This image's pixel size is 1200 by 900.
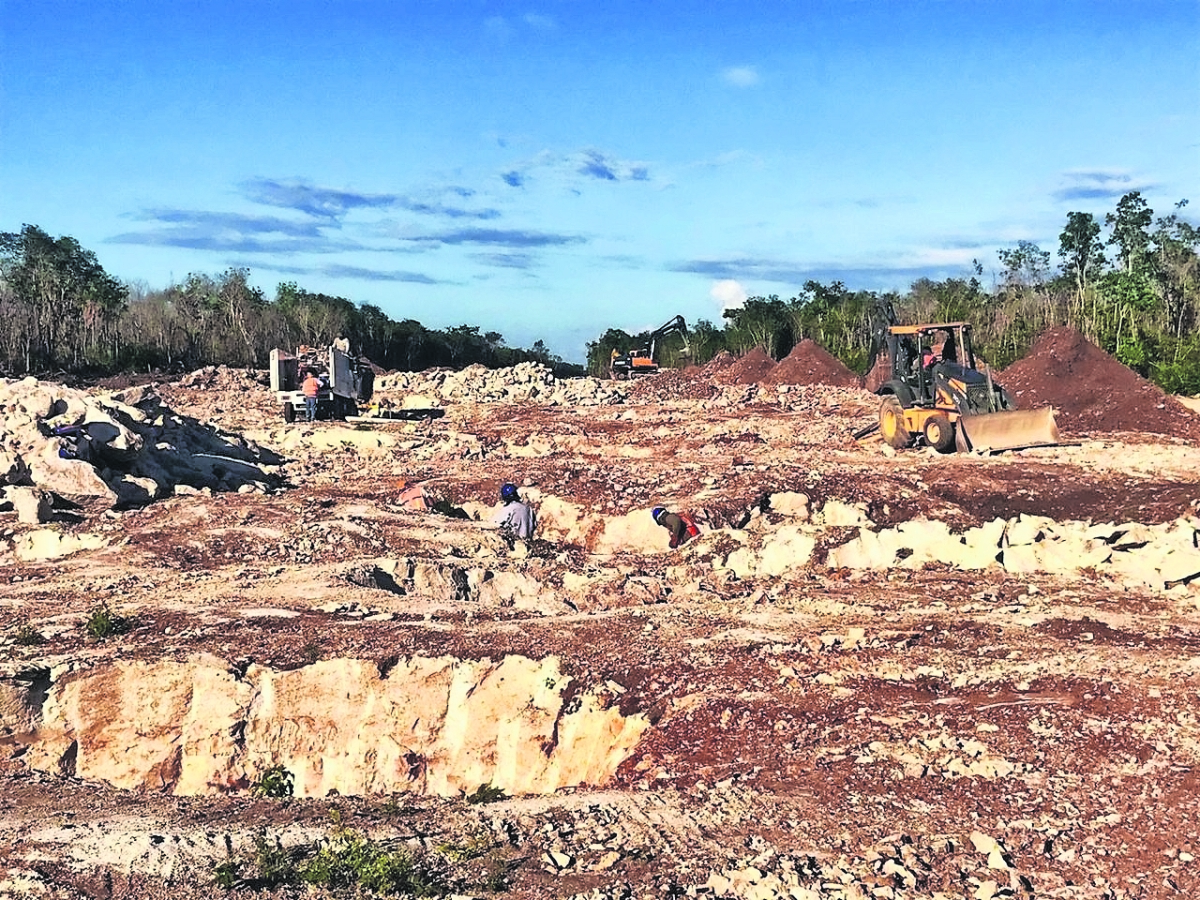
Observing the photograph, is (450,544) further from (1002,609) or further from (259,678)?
(1002,609)

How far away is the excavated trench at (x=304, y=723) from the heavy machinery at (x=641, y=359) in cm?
2800

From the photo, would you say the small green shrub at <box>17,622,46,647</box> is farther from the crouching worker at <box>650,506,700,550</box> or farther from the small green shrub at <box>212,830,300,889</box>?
the crouching worker at <box>650,506,700,550</box>

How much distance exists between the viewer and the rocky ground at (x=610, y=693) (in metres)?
4.57

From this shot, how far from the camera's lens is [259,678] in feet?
23.4

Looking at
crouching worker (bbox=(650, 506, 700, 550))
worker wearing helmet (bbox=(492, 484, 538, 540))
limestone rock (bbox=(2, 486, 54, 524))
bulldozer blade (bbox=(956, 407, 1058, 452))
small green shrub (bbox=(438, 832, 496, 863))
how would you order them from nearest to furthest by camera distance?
small green shrub (bbox=(438, 832, 496, 863)) → limestone rock (bbox=(2, 486, 54, 524)) → crouching worker (bbox=(650, 506, 700, 550)) → worker wearing helmet (bbox=(492, 484, 538, 540)) → bulldozer blade (bbox=(956, 407, 1058, 452))

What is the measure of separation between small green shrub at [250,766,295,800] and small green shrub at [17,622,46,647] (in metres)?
2.06

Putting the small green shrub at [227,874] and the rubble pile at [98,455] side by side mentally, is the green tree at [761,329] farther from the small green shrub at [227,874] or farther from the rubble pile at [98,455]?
the small green shrub at [227,874]

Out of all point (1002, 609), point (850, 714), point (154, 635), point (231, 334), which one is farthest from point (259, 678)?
point (231, 334)

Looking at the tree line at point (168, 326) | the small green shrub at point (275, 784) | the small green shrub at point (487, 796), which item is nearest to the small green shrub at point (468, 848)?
the small green shrub at point (487, 796)

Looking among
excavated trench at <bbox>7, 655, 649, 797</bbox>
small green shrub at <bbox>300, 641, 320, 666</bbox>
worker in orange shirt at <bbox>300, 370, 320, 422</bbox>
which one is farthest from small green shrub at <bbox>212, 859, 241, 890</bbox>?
worker in orange shirt at <bbox>300, 370, 320, 422</bbox>

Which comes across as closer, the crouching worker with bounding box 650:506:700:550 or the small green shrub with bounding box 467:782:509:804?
the small green shrub with bounding box 467:782:509:804

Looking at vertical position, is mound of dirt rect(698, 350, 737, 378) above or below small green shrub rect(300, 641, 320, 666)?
above

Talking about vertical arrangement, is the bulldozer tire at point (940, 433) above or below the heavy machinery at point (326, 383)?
below

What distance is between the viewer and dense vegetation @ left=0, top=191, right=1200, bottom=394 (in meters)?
30.2
